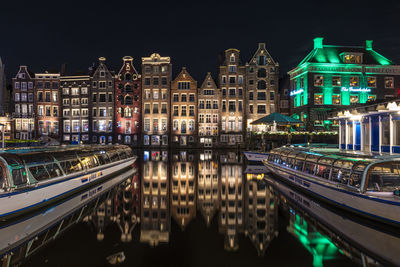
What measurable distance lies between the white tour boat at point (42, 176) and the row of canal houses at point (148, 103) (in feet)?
129

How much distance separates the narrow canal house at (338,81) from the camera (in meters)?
47.1

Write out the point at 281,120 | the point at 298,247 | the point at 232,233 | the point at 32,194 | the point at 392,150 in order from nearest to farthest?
the point at 298,247 < the point at 232,233 < the point at 32,194 < the point at 392,150 < the point at 281,120

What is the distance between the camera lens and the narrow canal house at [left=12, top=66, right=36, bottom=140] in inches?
2322

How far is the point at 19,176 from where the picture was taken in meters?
10.3

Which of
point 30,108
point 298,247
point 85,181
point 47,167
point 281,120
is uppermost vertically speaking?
point 30,108

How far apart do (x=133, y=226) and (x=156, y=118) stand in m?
47.8

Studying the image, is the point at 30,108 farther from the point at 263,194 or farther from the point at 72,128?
the point at 263,194

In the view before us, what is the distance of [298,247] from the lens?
8.00 meters

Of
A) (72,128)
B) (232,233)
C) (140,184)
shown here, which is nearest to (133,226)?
(232,233)

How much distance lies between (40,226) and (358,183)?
39.1ft

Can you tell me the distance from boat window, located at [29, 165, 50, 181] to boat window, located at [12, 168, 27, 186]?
2.00 ft

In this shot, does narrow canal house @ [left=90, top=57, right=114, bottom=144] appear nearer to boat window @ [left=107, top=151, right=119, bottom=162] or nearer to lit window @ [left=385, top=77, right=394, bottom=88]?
boat window @ [left=107, top=151, right=119, bottom=162]

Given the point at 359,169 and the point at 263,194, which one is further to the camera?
the point at 263,194

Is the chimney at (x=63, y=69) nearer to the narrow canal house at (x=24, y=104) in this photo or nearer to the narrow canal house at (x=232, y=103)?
the narrow canal house at (x=24, y=104)
